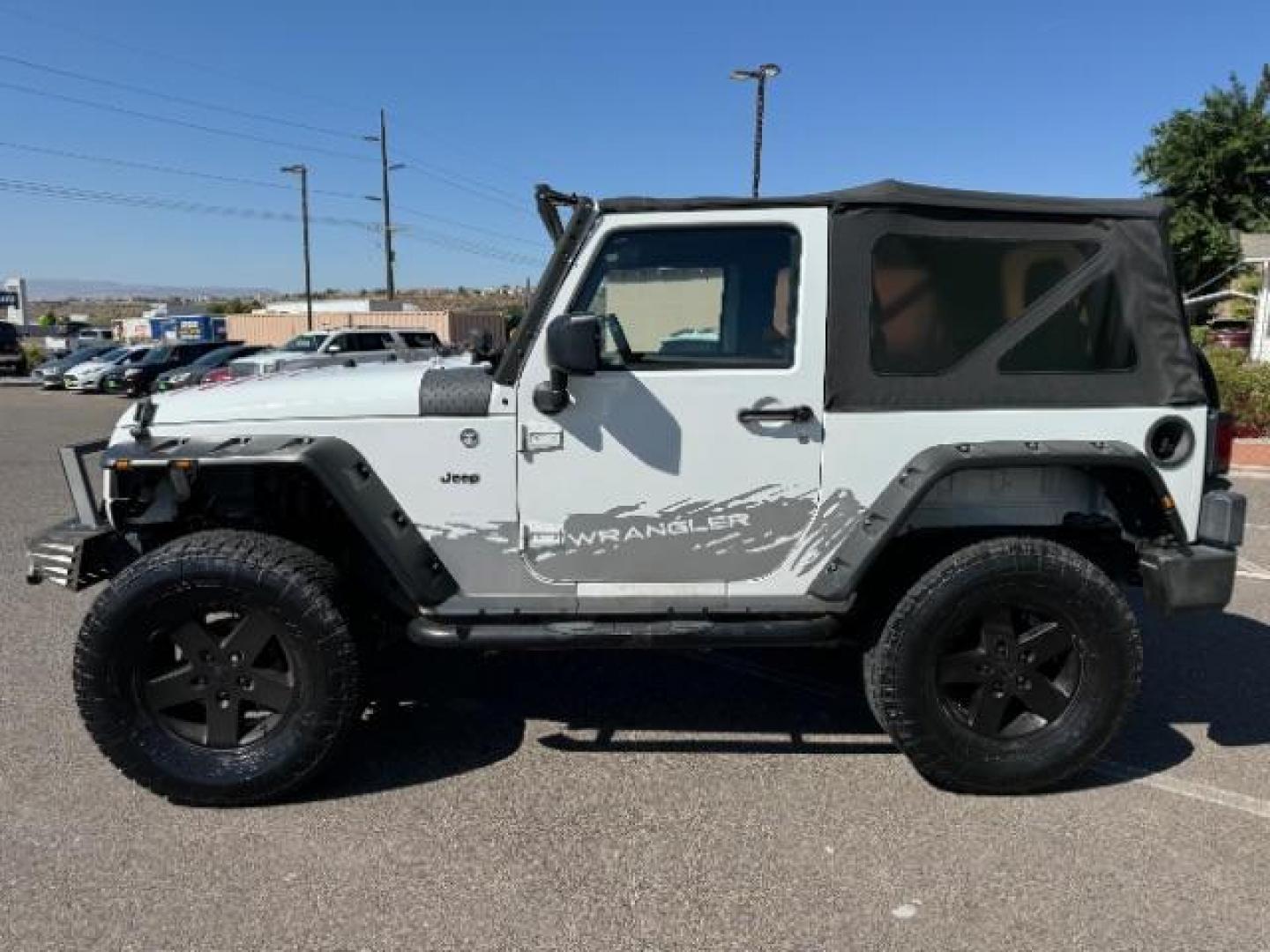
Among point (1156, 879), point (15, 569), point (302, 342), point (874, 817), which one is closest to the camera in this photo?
point (1156, 879)

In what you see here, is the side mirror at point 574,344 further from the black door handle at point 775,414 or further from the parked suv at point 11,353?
the parked suv at point 11,353

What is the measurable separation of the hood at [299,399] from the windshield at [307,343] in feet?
62.7

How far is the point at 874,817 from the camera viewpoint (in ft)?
10.3

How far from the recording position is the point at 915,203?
3.19 m

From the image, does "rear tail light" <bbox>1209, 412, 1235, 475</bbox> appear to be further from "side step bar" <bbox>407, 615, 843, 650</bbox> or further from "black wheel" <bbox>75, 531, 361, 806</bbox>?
"black wheel" <bbox>75, 531, 361, 806</bbox>

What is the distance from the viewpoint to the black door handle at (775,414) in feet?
10.5

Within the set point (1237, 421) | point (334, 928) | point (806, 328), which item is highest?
point (806, 328)

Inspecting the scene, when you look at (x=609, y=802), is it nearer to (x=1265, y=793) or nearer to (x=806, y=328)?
(x=806, y=328)

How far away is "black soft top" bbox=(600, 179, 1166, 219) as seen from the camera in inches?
125

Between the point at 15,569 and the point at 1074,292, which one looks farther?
the point at 15,569

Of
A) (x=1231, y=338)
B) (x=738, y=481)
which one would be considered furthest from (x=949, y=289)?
(x=1231, y=338)

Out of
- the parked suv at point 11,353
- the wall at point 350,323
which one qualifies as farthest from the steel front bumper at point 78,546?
the parked suv at point 11,353

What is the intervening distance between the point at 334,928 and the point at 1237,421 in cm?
1197

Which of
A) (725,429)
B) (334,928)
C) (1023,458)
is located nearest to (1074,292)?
(1023,458)
